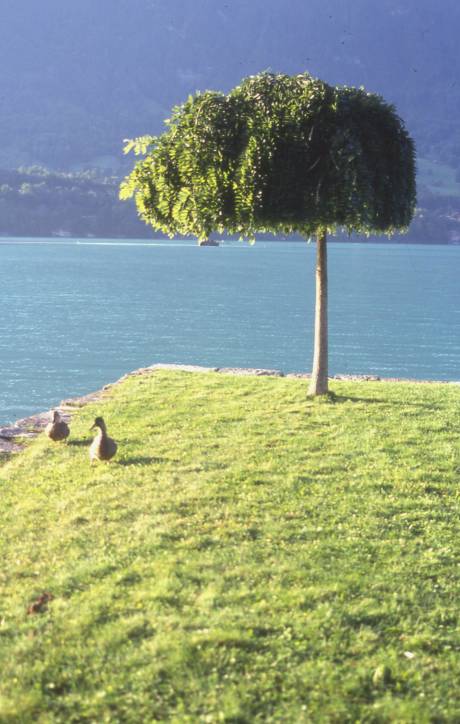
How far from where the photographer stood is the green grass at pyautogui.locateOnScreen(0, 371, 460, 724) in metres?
7.12

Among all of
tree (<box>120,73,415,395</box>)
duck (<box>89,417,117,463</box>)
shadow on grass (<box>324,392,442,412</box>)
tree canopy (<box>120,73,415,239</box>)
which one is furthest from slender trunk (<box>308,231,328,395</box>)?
duck (<box>89,417,117,463</box>)

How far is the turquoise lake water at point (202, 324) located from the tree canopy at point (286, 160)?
66.1ft

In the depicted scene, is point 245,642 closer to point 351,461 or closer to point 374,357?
point 351,461

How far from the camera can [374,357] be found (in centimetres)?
5497

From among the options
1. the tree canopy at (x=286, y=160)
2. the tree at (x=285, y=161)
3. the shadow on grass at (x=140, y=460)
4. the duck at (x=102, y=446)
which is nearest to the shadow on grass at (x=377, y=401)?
the tree at (x=285, y=161)

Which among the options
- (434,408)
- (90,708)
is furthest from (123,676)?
(434,408)

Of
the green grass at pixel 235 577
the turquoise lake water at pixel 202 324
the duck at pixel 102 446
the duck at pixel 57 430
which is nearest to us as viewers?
the green grass at pixel 235 577

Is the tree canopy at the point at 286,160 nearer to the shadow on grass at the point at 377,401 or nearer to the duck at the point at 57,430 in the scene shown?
the shadow on grass at the point at 377,401

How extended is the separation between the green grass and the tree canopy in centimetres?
518

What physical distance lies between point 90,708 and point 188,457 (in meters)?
7.69

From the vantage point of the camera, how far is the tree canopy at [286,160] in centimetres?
1662

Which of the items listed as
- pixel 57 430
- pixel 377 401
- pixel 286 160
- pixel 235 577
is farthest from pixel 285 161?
pixel 235 577

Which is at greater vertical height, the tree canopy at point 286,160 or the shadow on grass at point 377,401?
the tree canopy at point 286,160

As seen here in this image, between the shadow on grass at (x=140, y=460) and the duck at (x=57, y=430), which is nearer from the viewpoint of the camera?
the shadow on grass at (x=140, y=460)
